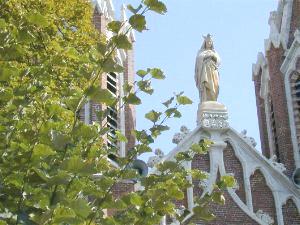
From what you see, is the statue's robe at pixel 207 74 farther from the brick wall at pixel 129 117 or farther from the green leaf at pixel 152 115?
the green leaf at pixel 152 115

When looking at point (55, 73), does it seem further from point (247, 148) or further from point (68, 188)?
point (247, 148)

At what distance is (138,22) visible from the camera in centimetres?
619

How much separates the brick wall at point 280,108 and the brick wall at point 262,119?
1220 millimetres

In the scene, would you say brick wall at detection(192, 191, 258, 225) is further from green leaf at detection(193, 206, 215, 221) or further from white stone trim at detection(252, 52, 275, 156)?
green leaf at detection(193, 206, 215, 221)

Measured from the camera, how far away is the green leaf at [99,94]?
6.07 meters

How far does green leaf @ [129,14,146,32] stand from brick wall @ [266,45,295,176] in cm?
1497

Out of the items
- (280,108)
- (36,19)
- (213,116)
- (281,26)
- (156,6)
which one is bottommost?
(36,19)

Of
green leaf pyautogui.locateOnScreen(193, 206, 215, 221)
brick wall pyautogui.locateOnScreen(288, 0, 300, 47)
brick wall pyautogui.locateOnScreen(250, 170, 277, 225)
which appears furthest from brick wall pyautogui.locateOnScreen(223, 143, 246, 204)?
green leaf pyautogui.locateOnScreen(193, 206, 215, 221)

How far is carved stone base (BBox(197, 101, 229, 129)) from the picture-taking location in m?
20.1

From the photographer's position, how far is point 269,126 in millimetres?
24172

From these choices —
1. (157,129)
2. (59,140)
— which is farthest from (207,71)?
(59,140)

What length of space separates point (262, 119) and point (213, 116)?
5262 mm

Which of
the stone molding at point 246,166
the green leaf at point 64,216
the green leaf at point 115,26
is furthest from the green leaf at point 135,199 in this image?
the stone molding at point 246,166

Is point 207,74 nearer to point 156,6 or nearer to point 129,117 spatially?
point 129,117
